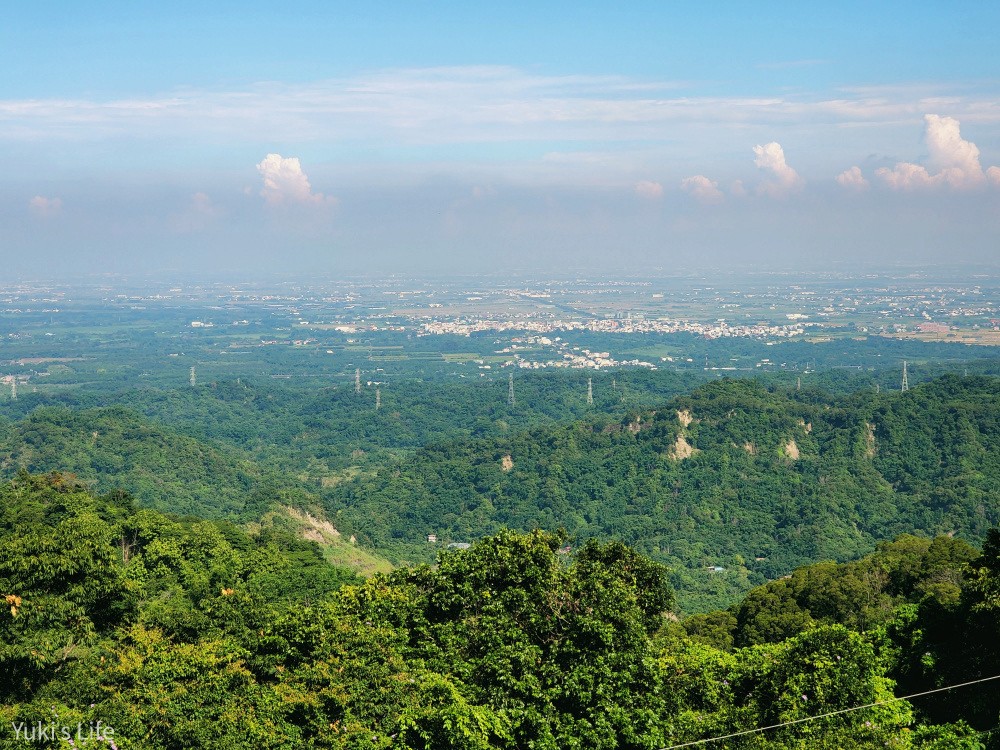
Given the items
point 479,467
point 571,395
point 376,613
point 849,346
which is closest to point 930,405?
point 479,467

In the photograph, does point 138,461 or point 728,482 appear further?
point 138,461

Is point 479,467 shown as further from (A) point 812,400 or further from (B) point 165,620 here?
(B) point 165,620

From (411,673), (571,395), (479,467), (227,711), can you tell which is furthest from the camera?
(571,395)

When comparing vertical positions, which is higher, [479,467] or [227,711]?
[227,711]

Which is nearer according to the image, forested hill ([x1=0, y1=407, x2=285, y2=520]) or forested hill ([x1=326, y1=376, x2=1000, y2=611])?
forested hill ([x1=326, y1=376, x2=1000, y2=611])

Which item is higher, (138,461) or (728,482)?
(138,461)

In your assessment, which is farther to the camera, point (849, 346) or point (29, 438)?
point (849, 346)

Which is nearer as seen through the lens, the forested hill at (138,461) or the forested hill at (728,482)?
the forested hill at (728,482)

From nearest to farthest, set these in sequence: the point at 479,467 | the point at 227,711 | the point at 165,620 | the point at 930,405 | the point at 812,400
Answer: the point at 227,711 → the point at 165,620 → the point at 930,405 → the point at 479,467 → the point at 812,400
